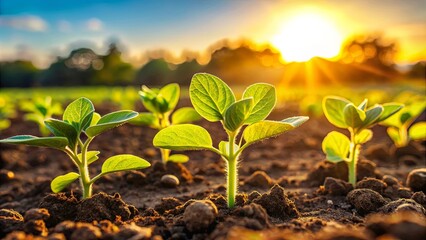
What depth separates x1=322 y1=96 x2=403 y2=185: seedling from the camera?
114 inches

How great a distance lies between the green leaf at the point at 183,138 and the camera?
222cm

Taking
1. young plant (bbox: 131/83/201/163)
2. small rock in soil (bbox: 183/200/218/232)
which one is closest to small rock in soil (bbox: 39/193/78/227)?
small rock in soil (bbox: 183/200/218/232)

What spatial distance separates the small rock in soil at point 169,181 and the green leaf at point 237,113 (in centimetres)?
151

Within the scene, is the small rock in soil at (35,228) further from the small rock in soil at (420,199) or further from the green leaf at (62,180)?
the small rock in soil at (420,199)

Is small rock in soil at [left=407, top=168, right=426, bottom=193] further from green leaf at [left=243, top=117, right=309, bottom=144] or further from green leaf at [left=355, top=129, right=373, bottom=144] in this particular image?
green leaf at [left=243, top=117, right=309, bottom=144]

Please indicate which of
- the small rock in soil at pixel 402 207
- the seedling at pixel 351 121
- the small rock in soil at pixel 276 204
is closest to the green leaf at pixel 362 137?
the seedling at pixel 351 121

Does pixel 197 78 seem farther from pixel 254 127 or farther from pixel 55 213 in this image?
pixel 55 213

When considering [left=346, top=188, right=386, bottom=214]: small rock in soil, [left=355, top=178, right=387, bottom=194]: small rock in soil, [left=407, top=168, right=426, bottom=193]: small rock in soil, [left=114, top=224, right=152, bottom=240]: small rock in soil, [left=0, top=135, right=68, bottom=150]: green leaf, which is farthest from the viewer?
[left=407, top=168, right=426, bottom=193]: small rock in soil

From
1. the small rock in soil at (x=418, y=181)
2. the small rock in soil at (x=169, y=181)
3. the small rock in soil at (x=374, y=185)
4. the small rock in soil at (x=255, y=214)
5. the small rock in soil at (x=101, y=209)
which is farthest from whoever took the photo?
the small rock in soil at (x=169, y=181)

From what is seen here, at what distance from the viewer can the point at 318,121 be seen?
31.0ft

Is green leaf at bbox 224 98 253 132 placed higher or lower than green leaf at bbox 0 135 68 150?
higher

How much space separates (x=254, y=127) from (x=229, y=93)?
0.24 meters

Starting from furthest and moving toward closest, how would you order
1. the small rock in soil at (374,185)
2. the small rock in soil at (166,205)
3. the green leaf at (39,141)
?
the small rock in soil at (374,185) < the small rock in soil at (166,205) < the green leaf at (39,141)

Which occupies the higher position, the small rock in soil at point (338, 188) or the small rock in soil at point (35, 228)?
the small rock in soil at point (35, 228)
